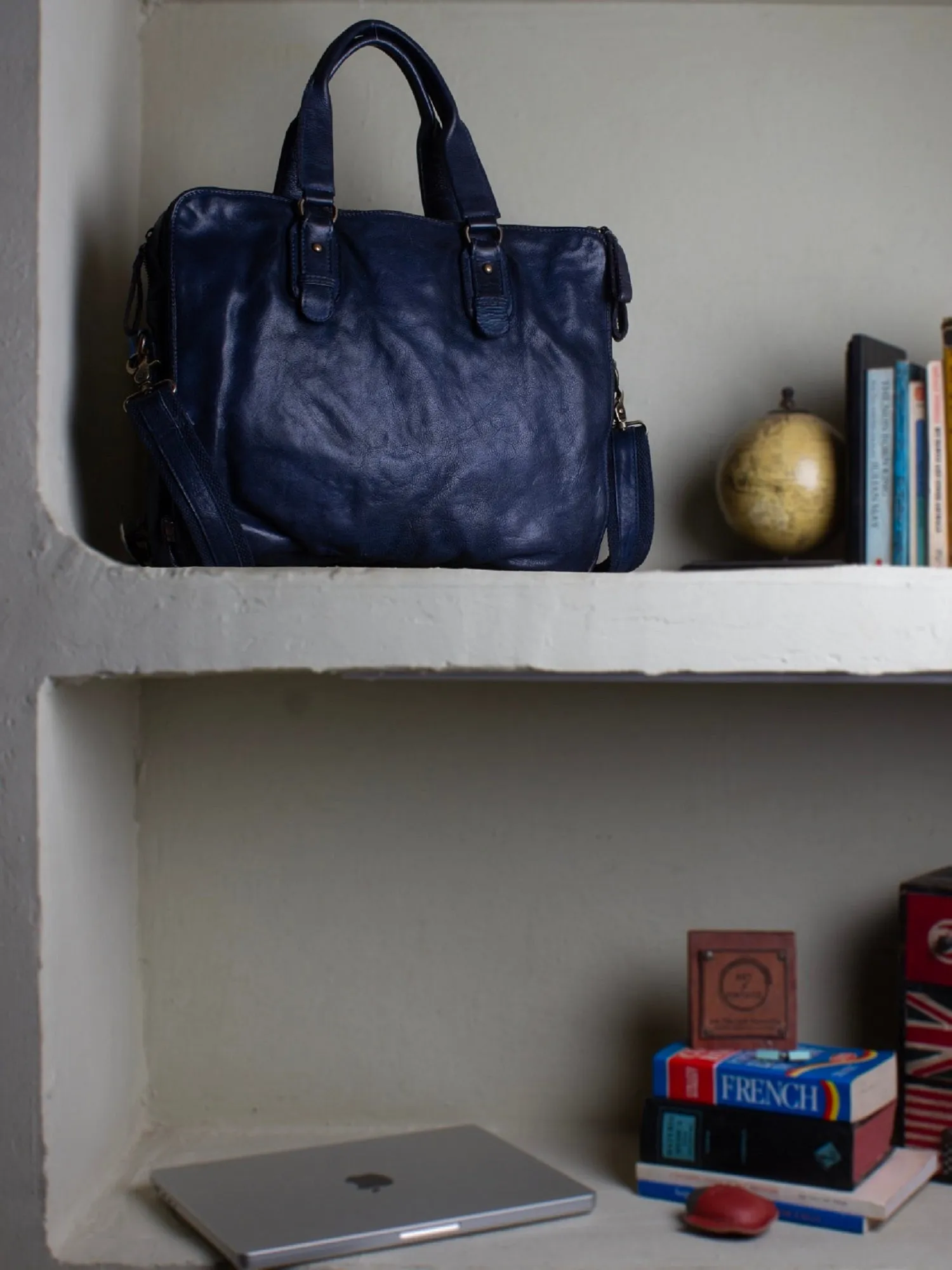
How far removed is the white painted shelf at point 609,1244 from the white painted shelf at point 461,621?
49cm

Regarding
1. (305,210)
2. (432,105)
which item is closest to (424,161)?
(432,105)

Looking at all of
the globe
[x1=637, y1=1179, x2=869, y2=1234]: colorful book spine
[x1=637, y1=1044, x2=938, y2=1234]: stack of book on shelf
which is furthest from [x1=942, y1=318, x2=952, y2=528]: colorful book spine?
[x1=637, y1=1179, x2=869, y2=1234]: colorful book spine

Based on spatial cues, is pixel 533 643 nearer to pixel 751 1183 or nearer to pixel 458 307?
pixel 458 307

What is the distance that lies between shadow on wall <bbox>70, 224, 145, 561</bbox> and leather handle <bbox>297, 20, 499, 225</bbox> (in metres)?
0.24

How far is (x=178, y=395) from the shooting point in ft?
3.77

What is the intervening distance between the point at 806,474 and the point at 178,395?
60 centimetres

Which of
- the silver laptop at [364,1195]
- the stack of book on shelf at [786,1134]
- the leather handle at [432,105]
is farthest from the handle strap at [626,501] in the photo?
the silver laptop at [364,1195]

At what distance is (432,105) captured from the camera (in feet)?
4.24

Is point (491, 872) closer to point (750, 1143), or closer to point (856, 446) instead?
point (750, 1143)

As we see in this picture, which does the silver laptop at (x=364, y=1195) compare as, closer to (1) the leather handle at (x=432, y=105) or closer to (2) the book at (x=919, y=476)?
(2) the book at (x=919, y=476)

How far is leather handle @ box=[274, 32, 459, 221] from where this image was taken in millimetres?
1216

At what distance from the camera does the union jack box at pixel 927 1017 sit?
133cm

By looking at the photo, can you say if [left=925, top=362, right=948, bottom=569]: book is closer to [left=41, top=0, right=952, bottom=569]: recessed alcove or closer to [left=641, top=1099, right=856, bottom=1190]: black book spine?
[left=41, top=0, right=952, bottom=569]: recessed alcove

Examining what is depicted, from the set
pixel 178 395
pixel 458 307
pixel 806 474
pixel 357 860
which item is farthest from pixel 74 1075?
pixel 806 474
